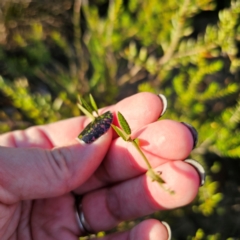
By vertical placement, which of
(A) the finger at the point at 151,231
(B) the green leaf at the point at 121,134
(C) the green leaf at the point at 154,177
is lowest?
(A) the finger at the point at 151,231

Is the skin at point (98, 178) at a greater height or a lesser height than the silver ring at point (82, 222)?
greater

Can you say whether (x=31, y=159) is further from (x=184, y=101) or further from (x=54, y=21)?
(x=54, y=21)

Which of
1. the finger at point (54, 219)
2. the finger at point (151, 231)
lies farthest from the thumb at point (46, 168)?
the finger at point (151, 231)

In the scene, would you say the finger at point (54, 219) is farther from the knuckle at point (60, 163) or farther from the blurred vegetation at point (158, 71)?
the blurred vegetation at point (158, 71)

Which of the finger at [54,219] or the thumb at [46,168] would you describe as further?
the finger at [54,219]

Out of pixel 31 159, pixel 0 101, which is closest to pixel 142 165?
pixel 31 159

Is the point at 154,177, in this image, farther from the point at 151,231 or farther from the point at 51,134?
the point at 51,134

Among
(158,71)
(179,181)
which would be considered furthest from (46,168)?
(158,71)

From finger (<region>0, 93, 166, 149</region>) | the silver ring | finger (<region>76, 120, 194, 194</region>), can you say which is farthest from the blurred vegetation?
the silver ring
